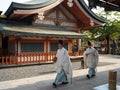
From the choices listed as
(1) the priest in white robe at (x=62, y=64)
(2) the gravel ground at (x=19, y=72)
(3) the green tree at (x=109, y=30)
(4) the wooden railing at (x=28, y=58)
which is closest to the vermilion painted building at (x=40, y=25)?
(4) the wooden railing at (x=28, y=58)

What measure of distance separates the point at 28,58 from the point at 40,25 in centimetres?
335

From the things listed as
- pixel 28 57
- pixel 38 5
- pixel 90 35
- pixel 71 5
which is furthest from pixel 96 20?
pixel 90 35

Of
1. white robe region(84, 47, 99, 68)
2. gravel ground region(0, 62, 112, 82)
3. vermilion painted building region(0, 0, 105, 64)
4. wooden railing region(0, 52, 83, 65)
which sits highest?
vermilion painted building region(0, 0, 105, 64)

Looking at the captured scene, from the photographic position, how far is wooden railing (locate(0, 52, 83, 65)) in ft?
51.2

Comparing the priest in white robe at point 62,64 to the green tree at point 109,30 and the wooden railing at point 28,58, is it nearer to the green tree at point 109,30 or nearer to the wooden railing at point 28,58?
the wooden railing at point 28,58

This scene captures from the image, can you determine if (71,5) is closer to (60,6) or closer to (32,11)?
(60,6)

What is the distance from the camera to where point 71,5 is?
739 inches

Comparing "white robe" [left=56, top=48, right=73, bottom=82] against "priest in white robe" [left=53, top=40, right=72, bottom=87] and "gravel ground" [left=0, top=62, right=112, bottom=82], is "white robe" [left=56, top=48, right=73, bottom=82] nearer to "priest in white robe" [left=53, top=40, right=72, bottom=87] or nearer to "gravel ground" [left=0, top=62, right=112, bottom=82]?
"priest in white robe" [left=53, top=40, right=72, bottom=87]

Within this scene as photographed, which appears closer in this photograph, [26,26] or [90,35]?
[26,26]

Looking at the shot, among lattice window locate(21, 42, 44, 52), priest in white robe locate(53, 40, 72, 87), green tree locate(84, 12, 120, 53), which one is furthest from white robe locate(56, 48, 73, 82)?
green tree locate(84, 12, 120, 53)

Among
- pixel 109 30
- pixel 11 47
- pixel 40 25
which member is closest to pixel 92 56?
pixel 40 25

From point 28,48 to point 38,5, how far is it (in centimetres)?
333

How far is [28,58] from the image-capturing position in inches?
661

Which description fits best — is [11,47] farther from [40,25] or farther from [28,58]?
[40,25]
